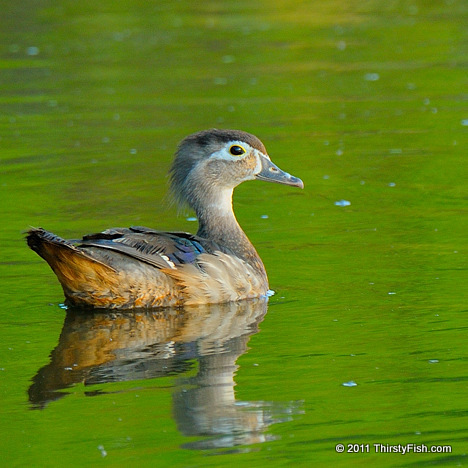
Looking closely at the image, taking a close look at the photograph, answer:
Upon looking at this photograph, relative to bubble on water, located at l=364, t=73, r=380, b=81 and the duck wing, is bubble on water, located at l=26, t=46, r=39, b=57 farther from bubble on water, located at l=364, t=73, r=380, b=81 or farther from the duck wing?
the duck wing

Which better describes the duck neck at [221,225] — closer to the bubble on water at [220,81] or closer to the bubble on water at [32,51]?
the bubble on water at [220,81]

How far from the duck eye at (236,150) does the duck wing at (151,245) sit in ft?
3.24

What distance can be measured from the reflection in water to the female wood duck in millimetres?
129

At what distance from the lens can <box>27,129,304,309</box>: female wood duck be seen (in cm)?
833

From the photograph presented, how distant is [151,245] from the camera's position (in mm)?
8625

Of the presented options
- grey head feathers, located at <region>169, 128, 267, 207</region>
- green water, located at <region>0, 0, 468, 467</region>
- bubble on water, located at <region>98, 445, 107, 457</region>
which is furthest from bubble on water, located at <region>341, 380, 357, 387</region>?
grey head feathers, located at <region>169, 128, 267, 207</region>

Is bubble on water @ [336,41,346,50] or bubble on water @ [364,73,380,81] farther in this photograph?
Result: bubble on water @ [336,41,346,50]

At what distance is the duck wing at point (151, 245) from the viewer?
8375 millimetres

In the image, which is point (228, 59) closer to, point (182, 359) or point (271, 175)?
point (271, 175)

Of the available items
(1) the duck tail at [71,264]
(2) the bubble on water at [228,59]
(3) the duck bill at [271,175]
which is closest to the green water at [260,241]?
(2) the bubble on water at [228,59]

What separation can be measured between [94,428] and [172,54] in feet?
52.2

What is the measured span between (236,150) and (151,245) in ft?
4.60

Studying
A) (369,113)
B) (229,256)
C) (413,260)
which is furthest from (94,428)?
(369,113)

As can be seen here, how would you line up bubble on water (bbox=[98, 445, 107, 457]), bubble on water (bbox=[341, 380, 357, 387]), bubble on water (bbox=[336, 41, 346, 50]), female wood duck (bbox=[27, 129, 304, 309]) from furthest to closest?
bubble on water (bbox=[336, 41, 346, 50]) < female wood duck (bbox=[27, 129, 304, 309]) < bubble on water (bbox=[341, 380, 357, 387]) < bubble on water (bbox=[98, 445, 107, 457])
